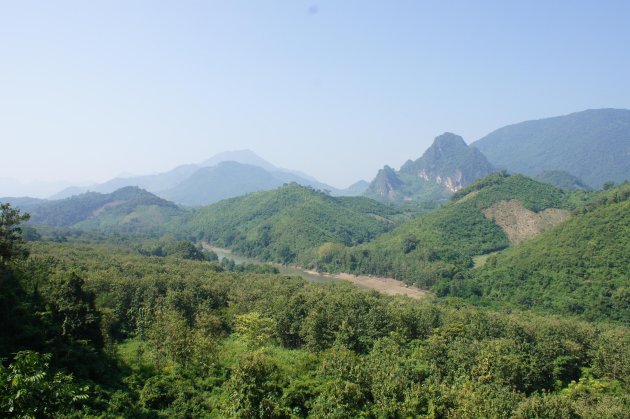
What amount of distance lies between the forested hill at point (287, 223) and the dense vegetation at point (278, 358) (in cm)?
7990

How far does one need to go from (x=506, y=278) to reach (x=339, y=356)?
6085 centimetres

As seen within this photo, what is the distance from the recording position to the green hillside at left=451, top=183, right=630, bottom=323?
203 ft

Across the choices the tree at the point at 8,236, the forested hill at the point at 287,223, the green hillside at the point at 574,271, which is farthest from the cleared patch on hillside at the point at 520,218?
the tree at the point at 8,236

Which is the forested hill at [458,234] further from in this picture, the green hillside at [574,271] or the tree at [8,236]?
the tree at [8,236]

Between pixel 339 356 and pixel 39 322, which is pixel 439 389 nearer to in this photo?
pixel 339 356

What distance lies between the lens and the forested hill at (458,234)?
97062 mm

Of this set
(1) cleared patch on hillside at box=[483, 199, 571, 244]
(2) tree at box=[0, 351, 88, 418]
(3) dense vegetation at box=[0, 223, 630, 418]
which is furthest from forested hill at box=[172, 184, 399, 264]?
(2) tree at box=[0, 351, 88, 418]

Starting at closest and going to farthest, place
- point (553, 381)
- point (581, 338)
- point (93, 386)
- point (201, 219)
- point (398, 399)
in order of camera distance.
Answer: point (93, 386)
point (398, 399)
point (553, 381)
point (581, 338)
point (201, 219)

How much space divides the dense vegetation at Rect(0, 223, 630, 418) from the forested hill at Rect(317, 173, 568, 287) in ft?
176

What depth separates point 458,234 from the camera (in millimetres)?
109750

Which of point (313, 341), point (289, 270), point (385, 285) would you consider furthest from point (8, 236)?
point (289, 270)

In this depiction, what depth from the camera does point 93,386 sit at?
21531mm

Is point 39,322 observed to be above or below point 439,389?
above

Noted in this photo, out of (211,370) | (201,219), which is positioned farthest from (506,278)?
(201,219)
